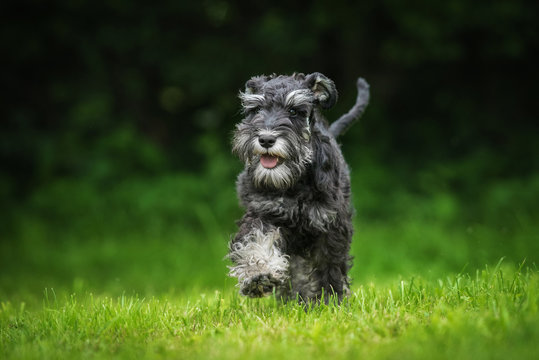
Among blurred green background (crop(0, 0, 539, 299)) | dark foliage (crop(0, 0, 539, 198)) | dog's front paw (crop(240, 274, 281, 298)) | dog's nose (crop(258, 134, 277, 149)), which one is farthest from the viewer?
dark foliage (crop(0, 0, 539, 198))

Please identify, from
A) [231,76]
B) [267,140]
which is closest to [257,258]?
[267,140]

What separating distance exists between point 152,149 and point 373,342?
11.3 metres

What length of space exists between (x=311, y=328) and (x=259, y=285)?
0.58 metres

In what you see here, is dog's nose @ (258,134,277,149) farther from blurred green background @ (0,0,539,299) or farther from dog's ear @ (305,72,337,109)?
blurred green background @ (0,0,539,299)

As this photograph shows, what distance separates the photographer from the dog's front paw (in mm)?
4082

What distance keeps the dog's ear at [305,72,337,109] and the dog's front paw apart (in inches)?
58.7

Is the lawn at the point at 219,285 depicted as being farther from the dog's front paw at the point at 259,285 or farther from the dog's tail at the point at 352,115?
the dog's tail at the point at 352,115

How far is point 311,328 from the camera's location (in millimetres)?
3658

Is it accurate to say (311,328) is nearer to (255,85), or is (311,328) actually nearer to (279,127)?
(279,127)

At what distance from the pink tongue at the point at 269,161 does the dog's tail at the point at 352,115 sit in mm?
1560

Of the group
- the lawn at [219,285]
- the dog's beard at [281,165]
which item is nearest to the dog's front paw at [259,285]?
the lawn at [219,285]

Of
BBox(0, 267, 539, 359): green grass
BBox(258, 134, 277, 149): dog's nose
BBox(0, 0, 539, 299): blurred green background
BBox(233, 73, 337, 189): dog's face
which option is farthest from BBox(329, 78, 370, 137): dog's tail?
BBox(0, 0, 539, 299): blurred green background

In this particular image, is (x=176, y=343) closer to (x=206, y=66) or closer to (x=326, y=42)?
(x=206, y=66)

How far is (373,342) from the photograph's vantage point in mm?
3309
